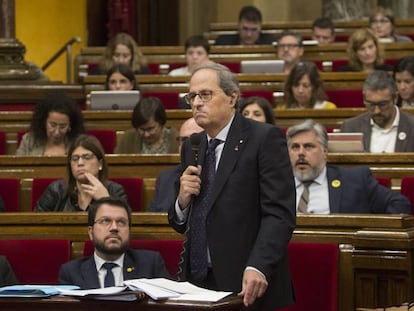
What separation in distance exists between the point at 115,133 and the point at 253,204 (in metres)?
3.43

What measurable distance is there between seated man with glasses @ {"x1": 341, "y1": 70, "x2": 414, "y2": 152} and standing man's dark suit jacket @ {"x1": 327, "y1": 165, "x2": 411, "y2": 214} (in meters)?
1.08

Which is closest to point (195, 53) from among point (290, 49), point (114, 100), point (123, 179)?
point (290, 49)

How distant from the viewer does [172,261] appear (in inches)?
186

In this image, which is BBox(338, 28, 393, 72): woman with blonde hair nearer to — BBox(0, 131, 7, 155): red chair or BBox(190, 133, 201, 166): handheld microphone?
BBox(0, 131, 7, 155): red chair

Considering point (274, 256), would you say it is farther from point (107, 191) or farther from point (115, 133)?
point (115, 133)

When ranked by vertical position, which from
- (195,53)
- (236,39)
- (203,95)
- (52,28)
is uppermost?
(52,28)

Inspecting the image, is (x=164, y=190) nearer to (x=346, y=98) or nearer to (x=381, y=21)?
(x=346, y=98)

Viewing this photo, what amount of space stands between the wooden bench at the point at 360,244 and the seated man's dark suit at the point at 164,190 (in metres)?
0.65

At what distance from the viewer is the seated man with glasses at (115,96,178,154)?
6707 mm

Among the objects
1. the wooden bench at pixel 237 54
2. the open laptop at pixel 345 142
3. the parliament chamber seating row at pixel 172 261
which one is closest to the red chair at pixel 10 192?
the parliament chamber seating row at pixel 172 261

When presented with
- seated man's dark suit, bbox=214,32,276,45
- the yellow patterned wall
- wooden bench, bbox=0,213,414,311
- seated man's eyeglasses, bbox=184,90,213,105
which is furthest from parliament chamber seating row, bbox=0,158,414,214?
the yellow patterned wall

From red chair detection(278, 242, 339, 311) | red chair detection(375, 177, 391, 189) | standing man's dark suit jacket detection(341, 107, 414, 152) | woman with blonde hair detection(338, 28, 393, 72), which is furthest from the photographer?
woman with blonde hair detection(338, 28, 393, 72)

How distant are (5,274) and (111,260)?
399mm

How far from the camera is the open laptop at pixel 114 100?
770 cm
